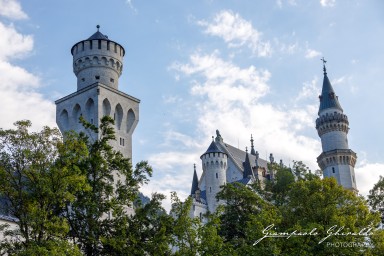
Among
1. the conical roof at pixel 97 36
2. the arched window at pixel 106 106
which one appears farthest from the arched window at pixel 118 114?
the conical roof at pixel 97 36

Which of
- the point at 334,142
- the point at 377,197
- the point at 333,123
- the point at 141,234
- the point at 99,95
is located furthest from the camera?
the point at 333,123

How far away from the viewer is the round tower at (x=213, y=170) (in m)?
71.6

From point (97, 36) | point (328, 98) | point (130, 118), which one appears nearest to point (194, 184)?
point (328, 98)

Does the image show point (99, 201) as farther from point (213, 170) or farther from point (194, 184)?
point (194, 184)

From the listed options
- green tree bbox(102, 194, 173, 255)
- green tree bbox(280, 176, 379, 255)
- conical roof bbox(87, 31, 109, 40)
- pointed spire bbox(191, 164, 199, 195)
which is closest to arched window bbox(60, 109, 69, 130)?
conical roof bbox(87, 31, 109, 40)

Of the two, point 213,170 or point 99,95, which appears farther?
point 213,170

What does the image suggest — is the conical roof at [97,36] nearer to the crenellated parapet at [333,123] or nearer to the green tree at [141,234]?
the green tree at [141,234]

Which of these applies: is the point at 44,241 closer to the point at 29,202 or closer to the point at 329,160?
the point at 29,202

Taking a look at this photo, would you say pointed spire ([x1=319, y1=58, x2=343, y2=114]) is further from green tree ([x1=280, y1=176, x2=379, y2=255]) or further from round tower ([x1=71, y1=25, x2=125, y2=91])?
green tree ([x1=280, y1=176, x2=379, y2=255])

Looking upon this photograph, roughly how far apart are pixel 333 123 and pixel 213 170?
58.5 ft

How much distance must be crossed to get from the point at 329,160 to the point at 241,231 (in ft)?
117

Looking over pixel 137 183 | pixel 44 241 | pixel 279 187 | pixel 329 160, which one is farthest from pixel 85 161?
pixel 329 160

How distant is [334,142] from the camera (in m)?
66.8

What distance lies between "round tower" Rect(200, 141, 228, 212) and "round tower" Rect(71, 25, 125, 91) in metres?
28.6
